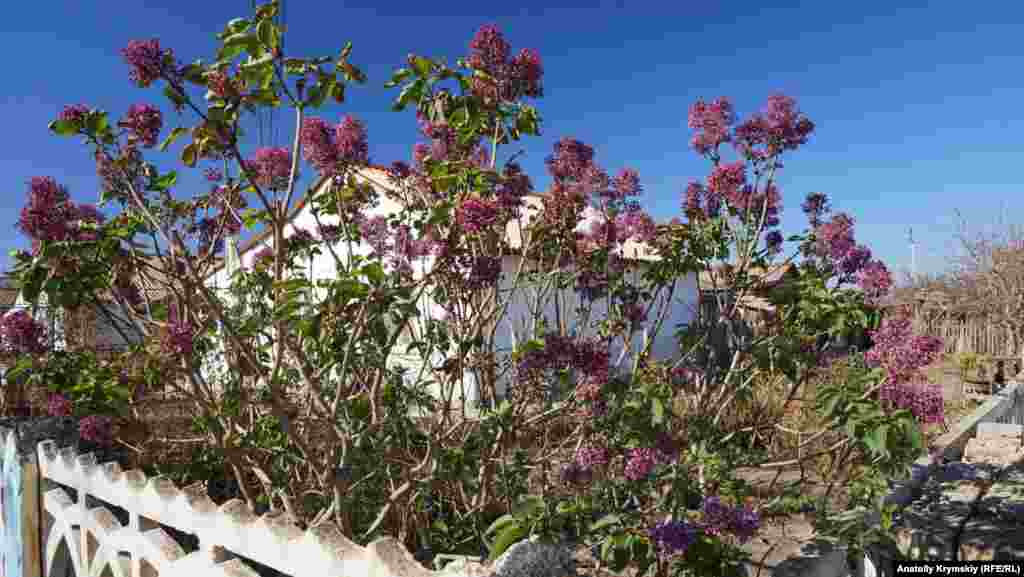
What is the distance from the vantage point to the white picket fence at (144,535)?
938 mm

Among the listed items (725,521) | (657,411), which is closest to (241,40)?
(657,411)

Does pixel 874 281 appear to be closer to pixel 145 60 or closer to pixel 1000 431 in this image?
pixel 1000 431

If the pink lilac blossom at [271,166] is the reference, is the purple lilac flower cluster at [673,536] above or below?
below

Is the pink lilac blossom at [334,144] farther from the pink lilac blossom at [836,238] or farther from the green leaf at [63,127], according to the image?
the pink lilac blossom at [836,238]

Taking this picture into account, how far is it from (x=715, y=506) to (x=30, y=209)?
6.35ft

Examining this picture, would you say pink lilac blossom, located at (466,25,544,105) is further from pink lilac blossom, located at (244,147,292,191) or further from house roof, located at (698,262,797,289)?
house roof, located at (698,262,797,289)

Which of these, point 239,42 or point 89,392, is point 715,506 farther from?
point 89,392

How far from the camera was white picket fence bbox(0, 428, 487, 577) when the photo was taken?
94 centimetres

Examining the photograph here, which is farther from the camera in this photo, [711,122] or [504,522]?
[711,122]

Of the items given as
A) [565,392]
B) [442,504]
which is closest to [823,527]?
[565,392]

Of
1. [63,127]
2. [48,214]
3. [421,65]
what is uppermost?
[421,65]

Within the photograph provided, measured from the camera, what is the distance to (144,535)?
1377mm

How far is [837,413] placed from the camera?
70.3 inches

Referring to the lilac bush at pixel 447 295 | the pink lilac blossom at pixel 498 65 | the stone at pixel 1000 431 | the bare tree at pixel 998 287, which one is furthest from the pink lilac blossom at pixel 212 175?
the bare tree at pixel 998 287
